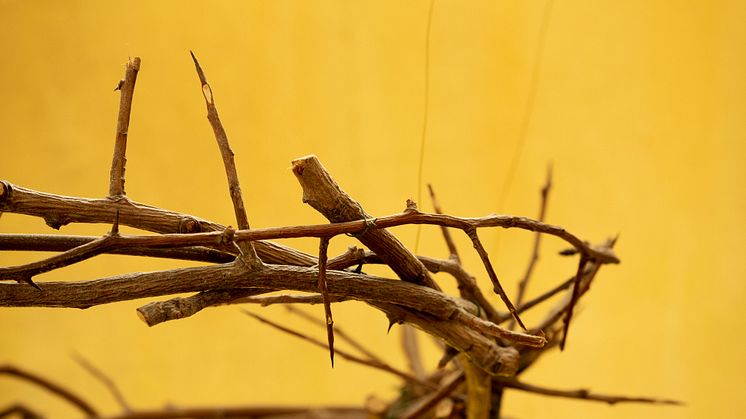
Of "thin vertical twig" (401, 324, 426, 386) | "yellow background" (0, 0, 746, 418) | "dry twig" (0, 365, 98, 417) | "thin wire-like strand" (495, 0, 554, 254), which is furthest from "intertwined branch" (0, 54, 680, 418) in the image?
"dry twig" (0, 365, 98, 417)

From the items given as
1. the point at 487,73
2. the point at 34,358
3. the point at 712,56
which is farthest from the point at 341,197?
the point at 34,358

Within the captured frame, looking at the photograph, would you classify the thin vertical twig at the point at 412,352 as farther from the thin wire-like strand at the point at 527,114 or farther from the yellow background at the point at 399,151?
the thin wire-like strand at the point at 527,114

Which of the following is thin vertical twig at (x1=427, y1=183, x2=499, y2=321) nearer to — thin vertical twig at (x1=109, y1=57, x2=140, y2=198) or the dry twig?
thin vertical twig at (x1=109, y1=57, x2=140, y2=198)

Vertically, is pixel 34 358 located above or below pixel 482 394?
below

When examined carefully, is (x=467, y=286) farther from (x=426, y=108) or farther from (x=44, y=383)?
(x=44, y=383)

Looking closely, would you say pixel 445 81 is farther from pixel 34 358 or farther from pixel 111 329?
pixel 34 358

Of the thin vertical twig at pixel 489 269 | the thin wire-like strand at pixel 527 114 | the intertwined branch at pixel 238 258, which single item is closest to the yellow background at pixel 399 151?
the thin wire-like strand at pixel 527 114
